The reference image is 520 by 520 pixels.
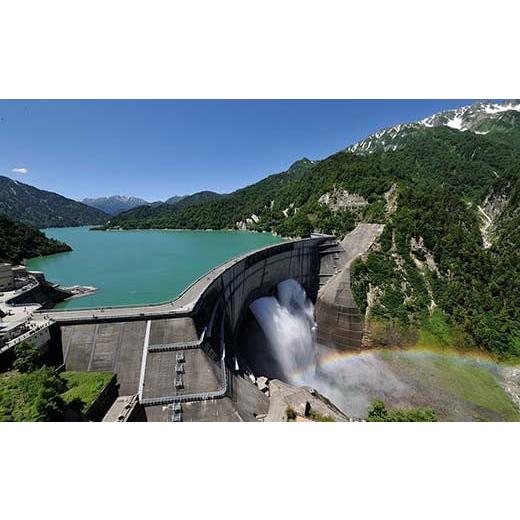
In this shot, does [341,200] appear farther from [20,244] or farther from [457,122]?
[457,122]

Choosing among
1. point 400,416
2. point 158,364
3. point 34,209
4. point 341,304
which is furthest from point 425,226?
point 34,209

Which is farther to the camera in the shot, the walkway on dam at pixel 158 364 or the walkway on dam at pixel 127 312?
the walkway on dam at pixel 127 312

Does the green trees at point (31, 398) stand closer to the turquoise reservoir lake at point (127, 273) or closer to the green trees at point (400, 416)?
the turquoise reservoir lake at point (127, 273)

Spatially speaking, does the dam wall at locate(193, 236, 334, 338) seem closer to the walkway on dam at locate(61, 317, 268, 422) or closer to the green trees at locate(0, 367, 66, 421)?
the walkway on dam at locate(61, 317, 268, 422)

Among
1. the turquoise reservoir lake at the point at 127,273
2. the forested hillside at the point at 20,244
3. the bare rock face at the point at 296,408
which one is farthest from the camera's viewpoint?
the forested hillside at the point at 20,244

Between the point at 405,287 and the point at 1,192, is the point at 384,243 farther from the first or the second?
the point at 1,192

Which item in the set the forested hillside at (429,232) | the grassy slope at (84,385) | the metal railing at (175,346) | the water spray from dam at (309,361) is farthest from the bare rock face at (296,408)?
the forested hillside at (429,232)

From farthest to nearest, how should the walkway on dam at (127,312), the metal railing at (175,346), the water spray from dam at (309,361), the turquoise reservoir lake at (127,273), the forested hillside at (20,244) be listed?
the forested hillside at (20,244) → the water spray from dam at (309,361) → the turquoise reservoir lake at (127,273) → the walkway on dam at (127,312) → the metal railing at (175,346)
